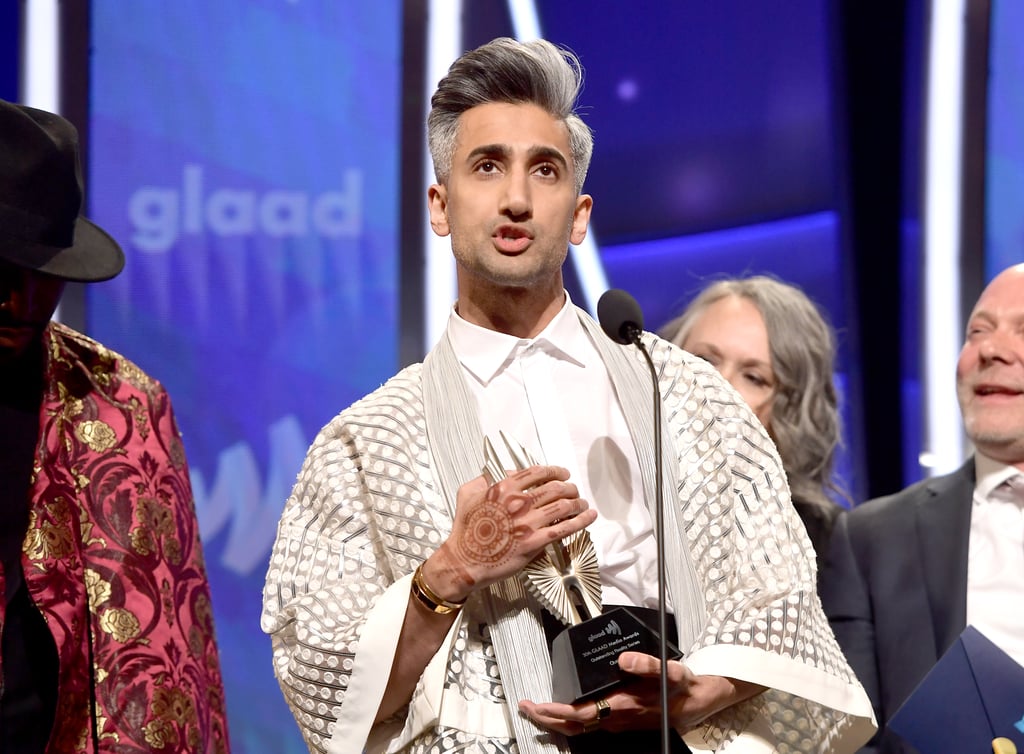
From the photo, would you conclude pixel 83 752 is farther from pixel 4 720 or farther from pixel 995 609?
pixel 995 609

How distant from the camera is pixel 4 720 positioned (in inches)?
95.2

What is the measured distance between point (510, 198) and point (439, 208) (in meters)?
0.23

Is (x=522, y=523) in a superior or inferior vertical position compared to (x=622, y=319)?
inferior

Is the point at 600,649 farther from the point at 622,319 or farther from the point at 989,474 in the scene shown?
the point at 989,474

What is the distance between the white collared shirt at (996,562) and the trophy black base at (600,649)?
4.56 ft

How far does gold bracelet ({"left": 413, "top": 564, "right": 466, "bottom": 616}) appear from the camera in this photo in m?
2.32

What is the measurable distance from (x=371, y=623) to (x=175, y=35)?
2.61 metres

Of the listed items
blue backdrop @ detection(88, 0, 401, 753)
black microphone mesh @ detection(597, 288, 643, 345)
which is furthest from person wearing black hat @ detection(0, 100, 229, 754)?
blue backdrop @ detection(88, 0, 401, 753)

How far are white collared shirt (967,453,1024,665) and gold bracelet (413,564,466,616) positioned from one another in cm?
153

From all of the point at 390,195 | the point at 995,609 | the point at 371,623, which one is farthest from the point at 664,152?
the point at 371,623

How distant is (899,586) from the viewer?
3.49m

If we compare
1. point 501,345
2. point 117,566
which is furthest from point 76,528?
point 501,345

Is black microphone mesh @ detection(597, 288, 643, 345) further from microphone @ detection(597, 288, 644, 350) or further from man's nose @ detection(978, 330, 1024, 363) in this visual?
man's nose @ detection(978, 330, 1024, 363)

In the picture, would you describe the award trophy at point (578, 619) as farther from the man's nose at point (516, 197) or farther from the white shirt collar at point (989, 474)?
the white shirt collar at point (989, 474)
